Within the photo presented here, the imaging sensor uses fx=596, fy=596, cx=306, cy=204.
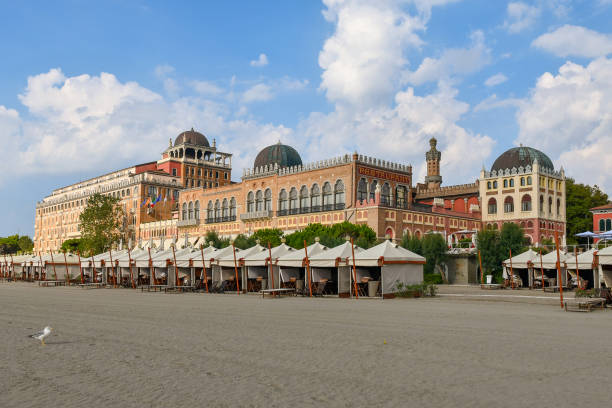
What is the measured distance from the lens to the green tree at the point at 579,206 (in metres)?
69.4

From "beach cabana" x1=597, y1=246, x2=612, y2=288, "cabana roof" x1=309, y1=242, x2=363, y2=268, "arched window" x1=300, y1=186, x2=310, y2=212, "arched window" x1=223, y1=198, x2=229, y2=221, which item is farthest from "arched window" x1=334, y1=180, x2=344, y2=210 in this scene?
"beach cabana" x1=597, y1=246, x2=612, y2=288

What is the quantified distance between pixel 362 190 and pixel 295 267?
29217mm

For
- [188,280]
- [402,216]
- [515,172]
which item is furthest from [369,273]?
[515,172]

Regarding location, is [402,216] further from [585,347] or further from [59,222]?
[59,222]

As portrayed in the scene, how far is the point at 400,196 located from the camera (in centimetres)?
6197

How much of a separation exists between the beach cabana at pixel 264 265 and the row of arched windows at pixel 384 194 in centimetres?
2652

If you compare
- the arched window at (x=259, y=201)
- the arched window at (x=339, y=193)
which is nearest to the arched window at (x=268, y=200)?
the arched window at (x=259, y=201)

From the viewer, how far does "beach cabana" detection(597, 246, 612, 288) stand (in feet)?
70.6

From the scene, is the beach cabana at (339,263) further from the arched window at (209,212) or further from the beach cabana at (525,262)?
the arched window at (209,212)

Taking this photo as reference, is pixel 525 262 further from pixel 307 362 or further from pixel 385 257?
pixel 307 362

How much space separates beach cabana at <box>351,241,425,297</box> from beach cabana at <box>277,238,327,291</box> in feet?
9.45

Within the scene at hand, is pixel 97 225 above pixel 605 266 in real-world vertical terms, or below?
above

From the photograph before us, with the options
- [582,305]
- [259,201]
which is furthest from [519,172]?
[582,305]

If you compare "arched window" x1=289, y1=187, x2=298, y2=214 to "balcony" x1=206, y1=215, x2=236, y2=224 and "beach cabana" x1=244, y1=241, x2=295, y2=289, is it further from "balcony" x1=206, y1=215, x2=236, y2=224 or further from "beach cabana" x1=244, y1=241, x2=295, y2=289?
"beach cabana" x1=244, y1=241, x2=295, y2=289
